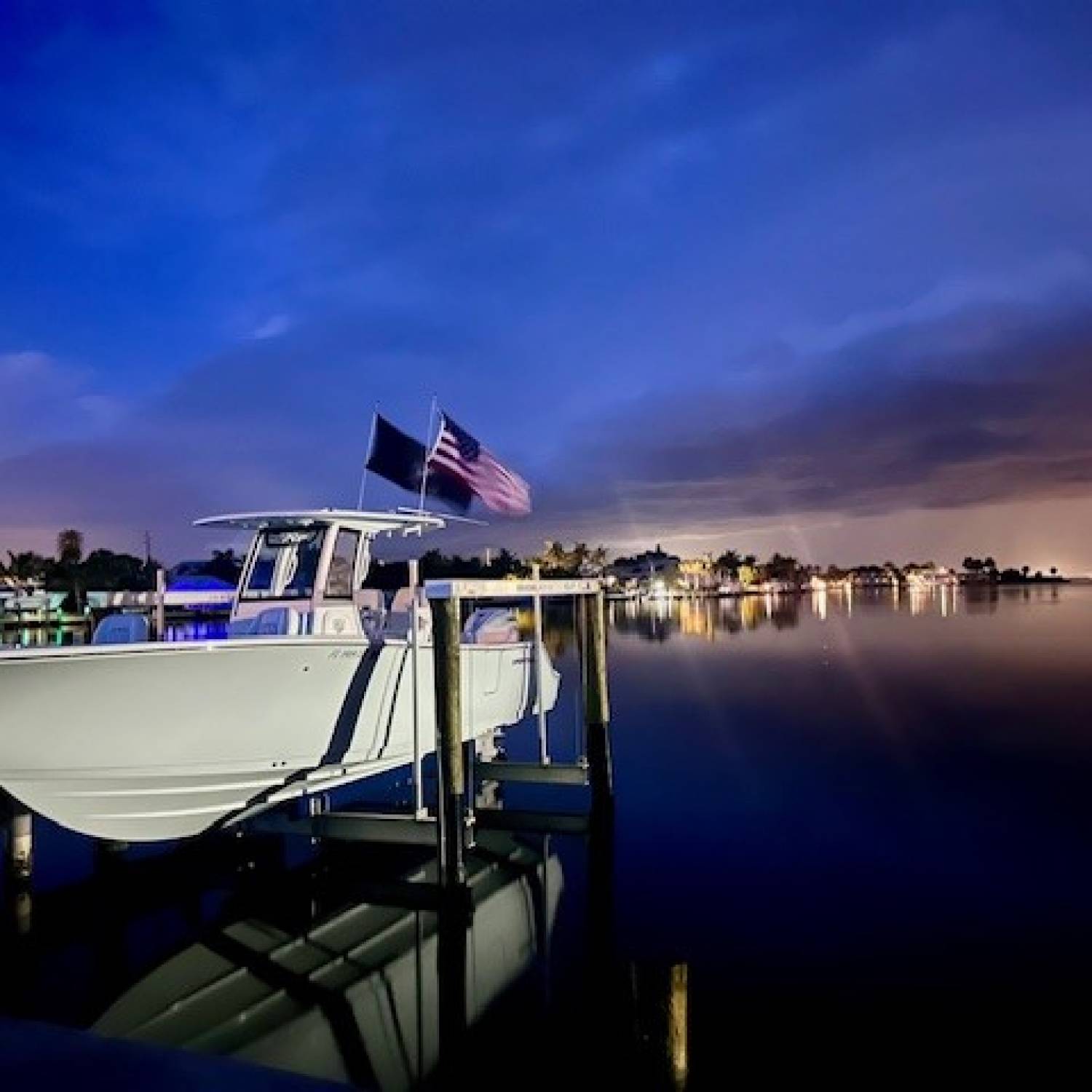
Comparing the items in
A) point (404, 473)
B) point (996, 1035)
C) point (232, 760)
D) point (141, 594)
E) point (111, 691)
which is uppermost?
point (404, 473)

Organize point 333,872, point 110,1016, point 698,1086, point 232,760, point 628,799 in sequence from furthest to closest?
point 628,799, point 333,872, point 232,760, point 110,1016, point 698,1086

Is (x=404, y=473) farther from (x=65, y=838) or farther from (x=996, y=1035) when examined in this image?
(x=996, y=1035)

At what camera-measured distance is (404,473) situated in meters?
14.2

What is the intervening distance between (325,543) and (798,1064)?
335 inches

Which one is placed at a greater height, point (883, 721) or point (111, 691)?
point (111, 691)

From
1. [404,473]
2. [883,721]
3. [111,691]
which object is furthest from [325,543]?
[883,721]

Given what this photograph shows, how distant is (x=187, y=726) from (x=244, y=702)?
627mm

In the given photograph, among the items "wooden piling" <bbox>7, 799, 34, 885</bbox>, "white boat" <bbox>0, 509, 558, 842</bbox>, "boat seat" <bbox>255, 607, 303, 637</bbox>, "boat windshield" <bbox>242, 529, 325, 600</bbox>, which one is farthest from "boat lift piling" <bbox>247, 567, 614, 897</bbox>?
Result: "wooden piling" <bbox>7, 799, 34, 885</bbox>

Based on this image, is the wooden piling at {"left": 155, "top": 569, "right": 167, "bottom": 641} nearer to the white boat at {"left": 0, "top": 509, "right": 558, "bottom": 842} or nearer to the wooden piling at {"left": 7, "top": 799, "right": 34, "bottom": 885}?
the white boat at {"left": 0, "top": 509, "right": 558, "bottom": 842}

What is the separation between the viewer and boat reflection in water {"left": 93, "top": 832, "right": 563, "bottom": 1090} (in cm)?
801

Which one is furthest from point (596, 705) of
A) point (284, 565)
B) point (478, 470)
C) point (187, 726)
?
point (187, 726)

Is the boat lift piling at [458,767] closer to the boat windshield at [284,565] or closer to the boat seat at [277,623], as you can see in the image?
the boat seat at [277,623]

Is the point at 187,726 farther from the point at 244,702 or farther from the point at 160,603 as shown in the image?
the point at 160,603

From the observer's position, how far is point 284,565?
42.2 feet
